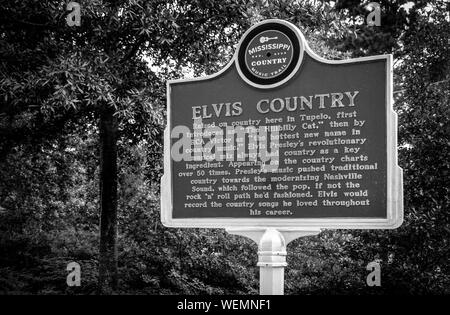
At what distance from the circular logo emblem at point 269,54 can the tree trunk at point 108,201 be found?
515 cm

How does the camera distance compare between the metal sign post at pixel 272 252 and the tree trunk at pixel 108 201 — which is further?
the tree trunk at pixel 108 201

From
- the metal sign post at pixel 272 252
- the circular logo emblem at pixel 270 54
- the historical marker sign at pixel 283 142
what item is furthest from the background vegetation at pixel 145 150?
the metal sign post at pixel 272 252

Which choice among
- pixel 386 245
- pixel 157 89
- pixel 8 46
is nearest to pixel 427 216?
pixel 386 245

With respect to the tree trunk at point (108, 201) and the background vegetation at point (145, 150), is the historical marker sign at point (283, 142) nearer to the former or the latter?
the background vegetation at point (145, 150)

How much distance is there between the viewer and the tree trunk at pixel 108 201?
12.1m

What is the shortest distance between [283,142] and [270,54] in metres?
1.04

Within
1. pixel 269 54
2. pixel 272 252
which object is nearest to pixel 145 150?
pixel 269 54

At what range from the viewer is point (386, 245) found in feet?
37.7

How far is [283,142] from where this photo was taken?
7.25m

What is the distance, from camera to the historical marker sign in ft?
22.4

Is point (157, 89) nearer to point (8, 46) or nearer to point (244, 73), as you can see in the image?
point (8, 46)

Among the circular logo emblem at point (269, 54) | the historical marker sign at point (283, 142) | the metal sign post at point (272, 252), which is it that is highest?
the circular logo emblem at point (269, 54)

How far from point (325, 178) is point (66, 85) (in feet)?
15.9

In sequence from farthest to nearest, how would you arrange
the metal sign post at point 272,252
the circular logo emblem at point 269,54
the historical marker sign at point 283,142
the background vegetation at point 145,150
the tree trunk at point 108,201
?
1. the tree trunk at point 108,201
2. the background vegetation at point 145,150
3. the circular logo emblem at point 269,54
4. the metal sign post at point 272,252
5. the historical marker sign at point 283,142
